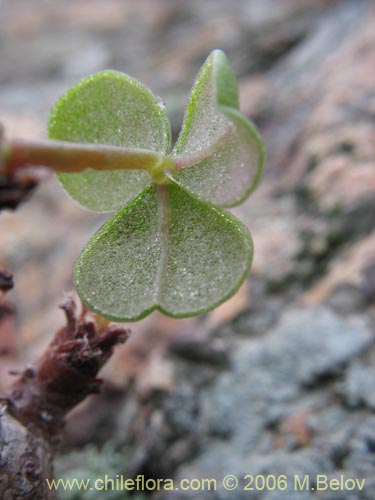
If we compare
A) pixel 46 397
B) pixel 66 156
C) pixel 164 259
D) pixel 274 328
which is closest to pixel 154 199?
pixel 164 259

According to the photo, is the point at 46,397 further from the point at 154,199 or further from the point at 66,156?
the point at 66,156

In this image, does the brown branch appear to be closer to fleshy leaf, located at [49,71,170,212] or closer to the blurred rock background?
fleshy leaf, located at [49,71,170,212]

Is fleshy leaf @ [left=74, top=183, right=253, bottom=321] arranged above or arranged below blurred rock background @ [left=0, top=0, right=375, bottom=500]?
above

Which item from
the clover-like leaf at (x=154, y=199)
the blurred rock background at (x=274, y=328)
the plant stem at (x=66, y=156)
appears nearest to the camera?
the plant stem at (x=66, y=156)

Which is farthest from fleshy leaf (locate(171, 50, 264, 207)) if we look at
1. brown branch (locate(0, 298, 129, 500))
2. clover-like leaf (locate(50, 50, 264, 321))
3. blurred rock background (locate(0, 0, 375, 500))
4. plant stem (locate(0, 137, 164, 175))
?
blurred rock background (locate(0, 0, 375, 500))

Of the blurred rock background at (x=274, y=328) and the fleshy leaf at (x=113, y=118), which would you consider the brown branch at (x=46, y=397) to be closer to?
the fleshy leaf at (x=113, y=118)

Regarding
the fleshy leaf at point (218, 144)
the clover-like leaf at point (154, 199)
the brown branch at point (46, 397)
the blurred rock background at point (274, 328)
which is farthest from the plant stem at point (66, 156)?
the blurred rock background at point (274, 328)
